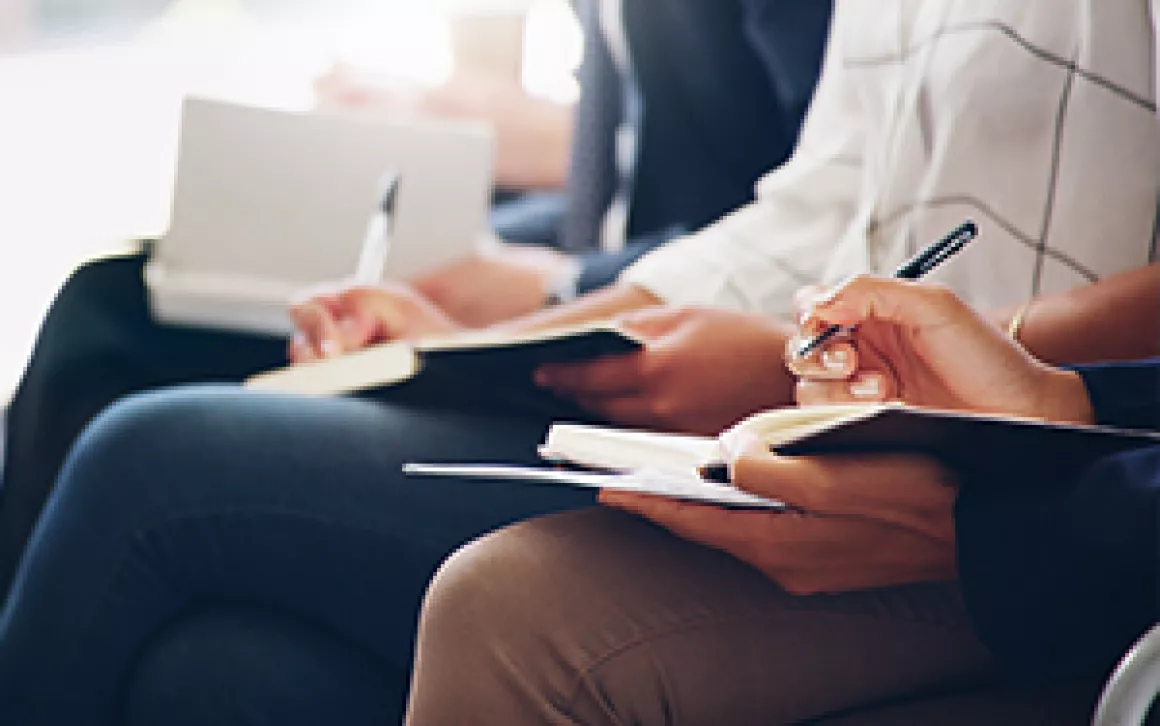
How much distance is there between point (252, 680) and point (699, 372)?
352 millimetres

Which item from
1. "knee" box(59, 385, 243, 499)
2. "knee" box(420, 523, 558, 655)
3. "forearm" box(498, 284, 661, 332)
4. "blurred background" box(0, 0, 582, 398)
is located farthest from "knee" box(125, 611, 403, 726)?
"blurred background" box(0, 0, 582, 398)

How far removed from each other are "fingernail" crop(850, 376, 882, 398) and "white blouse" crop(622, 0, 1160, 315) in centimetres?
18

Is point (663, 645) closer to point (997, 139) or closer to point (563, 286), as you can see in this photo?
point (997, 139)

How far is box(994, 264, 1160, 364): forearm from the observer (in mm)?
724

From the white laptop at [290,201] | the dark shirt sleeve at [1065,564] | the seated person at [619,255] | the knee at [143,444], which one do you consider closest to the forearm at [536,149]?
the seated person at [619,255]

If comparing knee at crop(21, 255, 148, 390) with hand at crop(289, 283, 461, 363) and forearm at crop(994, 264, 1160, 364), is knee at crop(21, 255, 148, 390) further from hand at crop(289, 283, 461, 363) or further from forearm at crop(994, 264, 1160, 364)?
forearm at crop(994, 264, 1160, 364)

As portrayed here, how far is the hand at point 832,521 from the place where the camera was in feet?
1.89

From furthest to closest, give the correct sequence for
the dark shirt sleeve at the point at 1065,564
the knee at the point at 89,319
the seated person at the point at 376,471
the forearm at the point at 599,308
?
the knee at the point at 89,319
the forearm at the point at 599,308
the seated person at the point at 376,471
the dark shirt sleeve at the point at 1065,564

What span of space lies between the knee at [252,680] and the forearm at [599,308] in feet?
1.08

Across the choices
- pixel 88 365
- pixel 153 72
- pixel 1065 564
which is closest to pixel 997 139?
pixel 1065 564

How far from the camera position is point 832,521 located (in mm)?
594

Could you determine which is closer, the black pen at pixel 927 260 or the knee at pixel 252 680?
the black pen at pixel 927 260

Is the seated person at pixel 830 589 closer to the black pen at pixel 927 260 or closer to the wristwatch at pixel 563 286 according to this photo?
the black pen at pixel 927 260

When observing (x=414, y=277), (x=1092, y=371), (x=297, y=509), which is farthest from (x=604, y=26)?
(x=1092, y=371)
